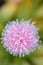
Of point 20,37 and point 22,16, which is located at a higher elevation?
point 22,16

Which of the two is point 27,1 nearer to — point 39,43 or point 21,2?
point 21,2

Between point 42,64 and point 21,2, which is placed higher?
point 21,2

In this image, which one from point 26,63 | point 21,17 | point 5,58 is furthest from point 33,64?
point 21,17
